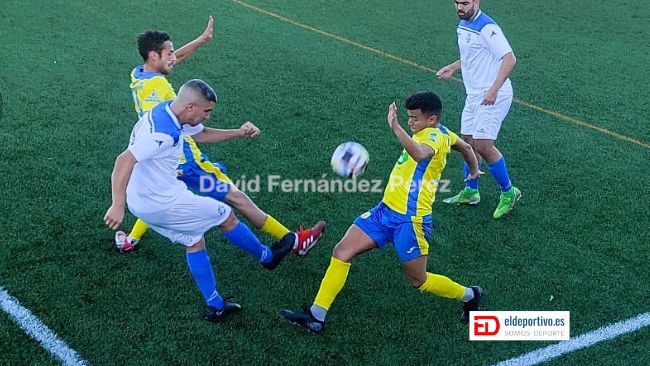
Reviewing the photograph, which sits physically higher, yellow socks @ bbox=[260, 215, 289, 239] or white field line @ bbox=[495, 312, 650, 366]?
yellow socks @ bbox=[260, 215, 289, 239]

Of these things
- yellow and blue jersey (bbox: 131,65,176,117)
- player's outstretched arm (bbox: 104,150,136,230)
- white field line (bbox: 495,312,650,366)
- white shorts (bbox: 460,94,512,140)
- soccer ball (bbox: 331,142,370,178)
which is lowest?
white field line (bbox: 495,312,650,366)

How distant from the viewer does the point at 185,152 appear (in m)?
4.96

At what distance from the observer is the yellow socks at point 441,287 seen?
14.8 ft

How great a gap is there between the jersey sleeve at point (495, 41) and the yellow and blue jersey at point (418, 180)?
1.72m

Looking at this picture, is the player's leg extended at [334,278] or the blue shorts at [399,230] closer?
the blue shorts at [399,230]

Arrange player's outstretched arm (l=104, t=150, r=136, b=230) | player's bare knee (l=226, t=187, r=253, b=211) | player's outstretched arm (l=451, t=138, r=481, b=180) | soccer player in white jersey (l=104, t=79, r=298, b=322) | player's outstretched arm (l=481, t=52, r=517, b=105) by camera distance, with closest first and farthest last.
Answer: player's outstretched arm (l=104, t=150, r=136, b=230), soccer player in white jersey (l=104, t=79, r=298, b=322), player's outstretched arm (l=451, t=138, r=481, b=180), player's bare knee (l=226, t=187, r=253, b=211), player's outstretched arm (l=481, t=52, r=517, b=105)

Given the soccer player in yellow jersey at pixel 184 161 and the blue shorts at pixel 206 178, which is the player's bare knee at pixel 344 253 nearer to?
the soccer player in yellow jersey at pixel 184 161

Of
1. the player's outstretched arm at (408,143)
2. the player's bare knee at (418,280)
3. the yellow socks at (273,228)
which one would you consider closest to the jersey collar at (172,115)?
the player's outstretched arm at (408,143)

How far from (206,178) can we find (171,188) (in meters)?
0.82

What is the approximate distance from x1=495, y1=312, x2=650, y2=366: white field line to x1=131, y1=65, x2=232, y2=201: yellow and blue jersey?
239cm

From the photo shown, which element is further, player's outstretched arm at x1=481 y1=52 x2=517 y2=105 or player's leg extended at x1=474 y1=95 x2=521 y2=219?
player's leg extended at x1=474 y1=95 x2=521 y2=219

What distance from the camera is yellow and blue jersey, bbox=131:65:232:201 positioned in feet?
16.2

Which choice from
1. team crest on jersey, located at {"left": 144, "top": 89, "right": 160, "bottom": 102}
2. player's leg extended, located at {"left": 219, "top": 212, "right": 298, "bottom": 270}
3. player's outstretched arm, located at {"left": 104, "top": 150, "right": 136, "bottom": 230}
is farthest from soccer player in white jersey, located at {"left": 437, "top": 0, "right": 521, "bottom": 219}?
player's outstretched arm, located at {"left": 104, "top": 150, "right": 136, "bottom": 230}

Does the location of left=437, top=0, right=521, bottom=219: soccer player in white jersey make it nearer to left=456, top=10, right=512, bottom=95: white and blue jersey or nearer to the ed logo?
left=456, top=10, right=512, bottom=95: white and blue jersey
